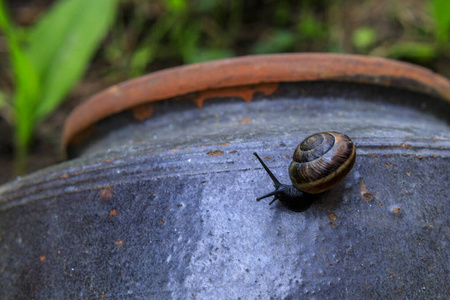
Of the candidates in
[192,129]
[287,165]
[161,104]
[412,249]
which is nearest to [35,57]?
[161,104]

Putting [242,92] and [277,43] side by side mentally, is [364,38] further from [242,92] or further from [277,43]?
[242,92]

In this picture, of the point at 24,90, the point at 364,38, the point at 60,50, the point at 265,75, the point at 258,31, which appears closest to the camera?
the point at 265,75

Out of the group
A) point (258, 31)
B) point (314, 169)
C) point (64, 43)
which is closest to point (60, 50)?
point (64, 43)

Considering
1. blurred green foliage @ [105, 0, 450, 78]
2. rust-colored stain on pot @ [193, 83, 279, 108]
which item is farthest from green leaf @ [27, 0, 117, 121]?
rust-colored stain on pot @ [193, 83, 279, 108]

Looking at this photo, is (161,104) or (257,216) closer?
(257,216)

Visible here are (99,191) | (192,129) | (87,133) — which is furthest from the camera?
(87,133)

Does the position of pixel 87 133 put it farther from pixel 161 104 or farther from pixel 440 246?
pixel 440 246
